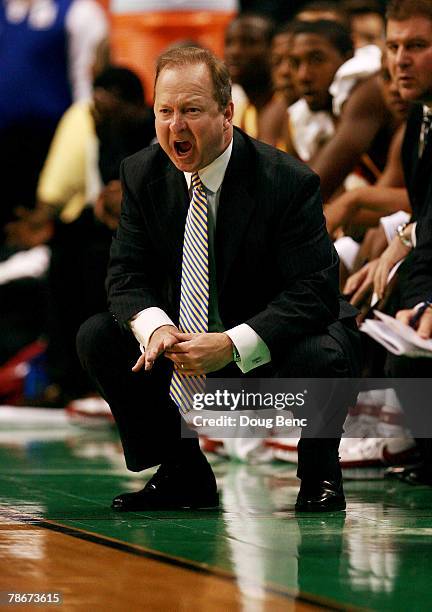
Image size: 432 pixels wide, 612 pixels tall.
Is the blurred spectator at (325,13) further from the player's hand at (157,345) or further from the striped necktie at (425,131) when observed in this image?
the player's hand at (157,345)

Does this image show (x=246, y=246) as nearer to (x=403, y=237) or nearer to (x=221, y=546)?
(x=221, y=546)

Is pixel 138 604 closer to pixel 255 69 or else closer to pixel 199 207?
pixel 199 207

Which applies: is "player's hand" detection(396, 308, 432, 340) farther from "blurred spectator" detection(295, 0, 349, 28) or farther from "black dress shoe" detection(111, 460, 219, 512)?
"blurred spectator" detection(295, 0, 349, 28)

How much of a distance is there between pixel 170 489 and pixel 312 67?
241cm

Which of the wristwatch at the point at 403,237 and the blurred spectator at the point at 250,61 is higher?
the blurred spectator at the point at 250,61

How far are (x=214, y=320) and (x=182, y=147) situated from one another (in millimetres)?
493

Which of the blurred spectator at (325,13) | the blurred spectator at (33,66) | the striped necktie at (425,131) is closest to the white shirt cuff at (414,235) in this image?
the striped necktie at (425,131)

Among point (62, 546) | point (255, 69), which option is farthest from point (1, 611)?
point (255, 69)

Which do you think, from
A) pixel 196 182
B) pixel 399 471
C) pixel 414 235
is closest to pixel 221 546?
pixel 196 182

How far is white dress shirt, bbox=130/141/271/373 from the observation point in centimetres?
390

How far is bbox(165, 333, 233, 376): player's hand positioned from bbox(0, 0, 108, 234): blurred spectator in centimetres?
486

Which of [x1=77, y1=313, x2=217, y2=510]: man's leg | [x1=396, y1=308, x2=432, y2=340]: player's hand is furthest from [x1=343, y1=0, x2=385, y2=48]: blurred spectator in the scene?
[x1=77, y1=313, x2=217, y2=510]: man's leg

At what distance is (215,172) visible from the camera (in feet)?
13.3

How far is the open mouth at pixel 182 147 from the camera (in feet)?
12.9
